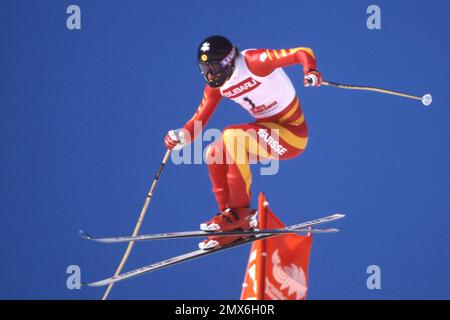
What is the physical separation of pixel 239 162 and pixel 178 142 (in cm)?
26

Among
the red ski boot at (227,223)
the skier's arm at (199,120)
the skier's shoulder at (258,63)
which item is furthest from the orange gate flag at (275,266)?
the skier's shoulder at (258,63)

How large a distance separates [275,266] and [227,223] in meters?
0.24

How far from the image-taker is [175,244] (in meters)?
4.73

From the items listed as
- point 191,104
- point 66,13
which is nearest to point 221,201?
point 191,104

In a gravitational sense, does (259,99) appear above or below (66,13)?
below

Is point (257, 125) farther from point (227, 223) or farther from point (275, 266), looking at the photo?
point (275, 266)

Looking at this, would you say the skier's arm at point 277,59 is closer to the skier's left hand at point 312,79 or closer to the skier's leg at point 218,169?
the skier's left hand at point 312,79

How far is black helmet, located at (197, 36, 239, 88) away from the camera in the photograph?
118 inches

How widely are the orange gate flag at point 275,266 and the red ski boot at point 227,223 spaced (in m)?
0.08

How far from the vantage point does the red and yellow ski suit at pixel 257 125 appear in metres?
3.03

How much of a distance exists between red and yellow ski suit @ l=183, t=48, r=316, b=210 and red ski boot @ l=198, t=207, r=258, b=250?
0.10 ft

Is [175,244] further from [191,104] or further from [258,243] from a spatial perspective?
[258,243]

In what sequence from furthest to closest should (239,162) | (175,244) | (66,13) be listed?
(175,244)
(66,13)
(239,162)

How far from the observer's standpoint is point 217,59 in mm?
2990
